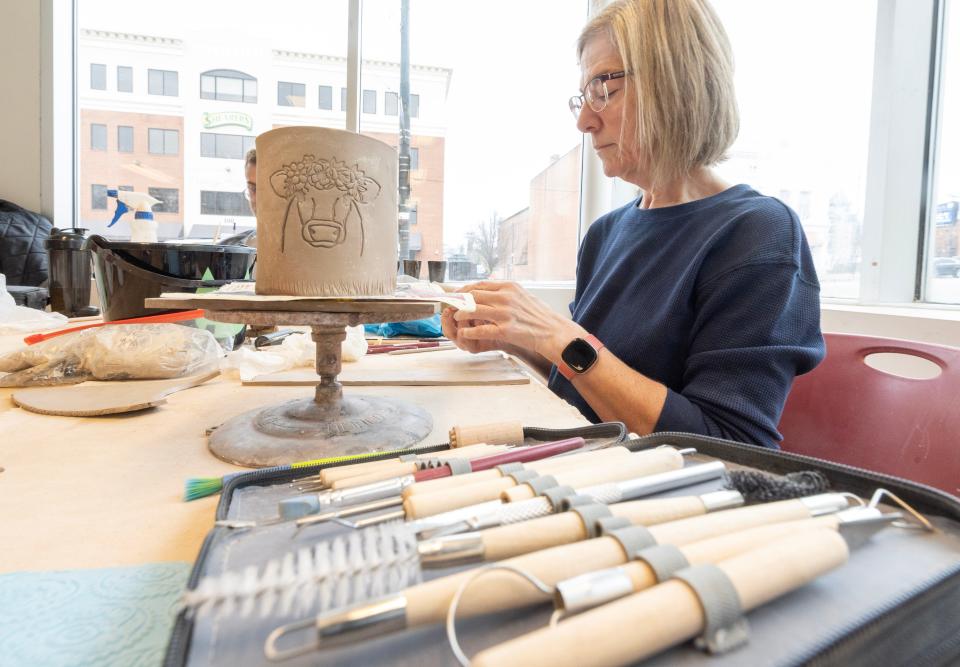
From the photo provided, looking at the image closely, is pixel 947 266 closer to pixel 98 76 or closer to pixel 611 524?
pixel 611 524

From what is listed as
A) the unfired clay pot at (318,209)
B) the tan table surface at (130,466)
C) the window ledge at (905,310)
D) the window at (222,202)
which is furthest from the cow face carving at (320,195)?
the window at (222,202)

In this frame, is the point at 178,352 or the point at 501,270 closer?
the point at 178,352

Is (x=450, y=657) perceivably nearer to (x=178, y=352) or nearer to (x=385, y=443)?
(x=385, y=443)

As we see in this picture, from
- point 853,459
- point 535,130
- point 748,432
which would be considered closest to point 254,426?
point 748,432

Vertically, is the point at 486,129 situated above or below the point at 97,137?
above

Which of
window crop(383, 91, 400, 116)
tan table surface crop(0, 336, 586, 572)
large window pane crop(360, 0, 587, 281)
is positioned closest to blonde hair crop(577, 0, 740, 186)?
tan table surface crop(0, 336, 586, 572)

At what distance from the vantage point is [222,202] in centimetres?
279

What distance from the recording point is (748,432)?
0.76 m

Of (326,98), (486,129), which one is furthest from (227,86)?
(486,129)

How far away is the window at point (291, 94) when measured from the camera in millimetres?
2805

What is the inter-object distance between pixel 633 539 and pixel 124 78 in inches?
135

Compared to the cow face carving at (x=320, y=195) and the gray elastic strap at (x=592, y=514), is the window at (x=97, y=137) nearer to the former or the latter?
the cow face carving at (x=320, y=195)

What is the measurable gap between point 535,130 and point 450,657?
289cm

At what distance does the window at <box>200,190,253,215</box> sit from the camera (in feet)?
9.11
